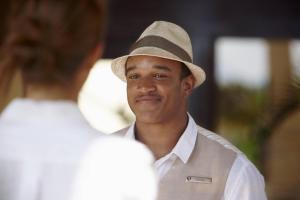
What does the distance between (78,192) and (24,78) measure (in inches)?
8.3

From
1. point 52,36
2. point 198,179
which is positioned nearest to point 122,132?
point 198,179

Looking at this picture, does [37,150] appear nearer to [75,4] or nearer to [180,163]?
[75,4]

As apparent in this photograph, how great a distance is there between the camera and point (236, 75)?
15.9ft

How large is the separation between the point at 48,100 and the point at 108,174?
0.16 m

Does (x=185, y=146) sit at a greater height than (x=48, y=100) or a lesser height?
lesser

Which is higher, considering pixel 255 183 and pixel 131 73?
pixel 131 73

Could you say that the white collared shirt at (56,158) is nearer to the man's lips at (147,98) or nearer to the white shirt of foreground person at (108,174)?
the white shirt of foreground person at (108,174)

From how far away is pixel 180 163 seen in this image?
1.35 metres

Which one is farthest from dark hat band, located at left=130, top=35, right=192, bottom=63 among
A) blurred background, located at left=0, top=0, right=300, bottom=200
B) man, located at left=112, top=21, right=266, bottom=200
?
blurred background, located at left=0, top=0, right=300, bottom=200

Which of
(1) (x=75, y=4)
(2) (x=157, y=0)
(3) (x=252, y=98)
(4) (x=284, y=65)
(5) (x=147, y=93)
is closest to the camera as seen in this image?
(1) (x=75, y=4)

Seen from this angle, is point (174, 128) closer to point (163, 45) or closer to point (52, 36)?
point (163, 45)

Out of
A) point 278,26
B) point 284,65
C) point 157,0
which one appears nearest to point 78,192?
point 157,0

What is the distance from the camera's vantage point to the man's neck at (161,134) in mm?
1313

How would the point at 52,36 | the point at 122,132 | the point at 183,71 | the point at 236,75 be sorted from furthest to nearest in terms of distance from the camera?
the point at 236,75, the point at 183,71, the point at 122,132, the point at 52,36
